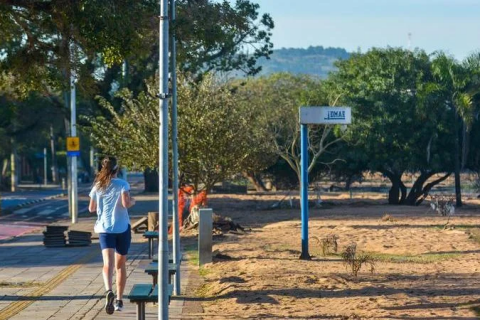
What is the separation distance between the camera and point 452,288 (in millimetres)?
15344

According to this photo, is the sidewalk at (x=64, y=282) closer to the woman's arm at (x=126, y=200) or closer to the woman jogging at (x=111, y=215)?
the woman jogging at (x=111, y=215)

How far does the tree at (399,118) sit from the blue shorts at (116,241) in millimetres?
31661

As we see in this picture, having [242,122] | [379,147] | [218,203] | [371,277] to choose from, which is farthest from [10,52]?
[218,203]

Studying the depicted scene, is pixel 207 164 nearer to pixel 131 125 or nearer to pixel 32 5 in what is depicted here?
pixel 131 125

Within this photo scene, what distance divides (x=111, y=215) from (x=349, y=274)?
5.87 metres

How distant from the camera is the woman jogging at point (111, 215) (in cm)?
1241

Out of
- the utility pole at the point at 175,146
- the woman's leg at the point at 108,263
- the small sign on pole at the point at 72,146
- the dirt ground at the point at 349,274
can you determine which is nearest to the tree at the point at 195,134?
the dirt ground at the point at 349,274

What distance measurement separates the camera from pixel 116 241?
1252 centimetres

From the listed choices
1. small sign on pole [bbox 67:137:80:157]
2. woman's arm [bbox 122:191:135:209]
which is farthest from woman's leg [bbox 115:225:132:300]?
small sign on pole [bbox 67:137:80:157]

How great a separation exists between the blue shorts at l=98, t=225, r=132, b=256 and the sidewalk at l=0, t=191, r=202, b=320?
92 cm

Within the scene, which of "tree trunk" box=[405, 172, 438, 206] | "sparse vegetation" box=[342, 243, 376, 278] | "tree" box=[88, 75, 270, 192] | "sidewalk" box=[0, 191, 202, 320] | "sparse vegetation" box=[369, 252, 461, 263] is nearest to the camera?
"sidewalk" box=[0, 191, 202, 320]

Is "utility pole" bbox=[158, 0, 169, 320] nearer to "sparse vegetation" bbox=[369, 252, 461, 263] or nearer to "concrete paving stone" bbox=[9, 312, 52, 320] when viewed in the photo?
"concrete paving stone" bbox=[9, 312, 52, 320]

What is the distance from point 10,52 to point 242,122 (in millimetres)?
13703

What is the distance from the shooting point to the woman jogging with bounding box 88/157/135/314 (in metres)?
12.4
